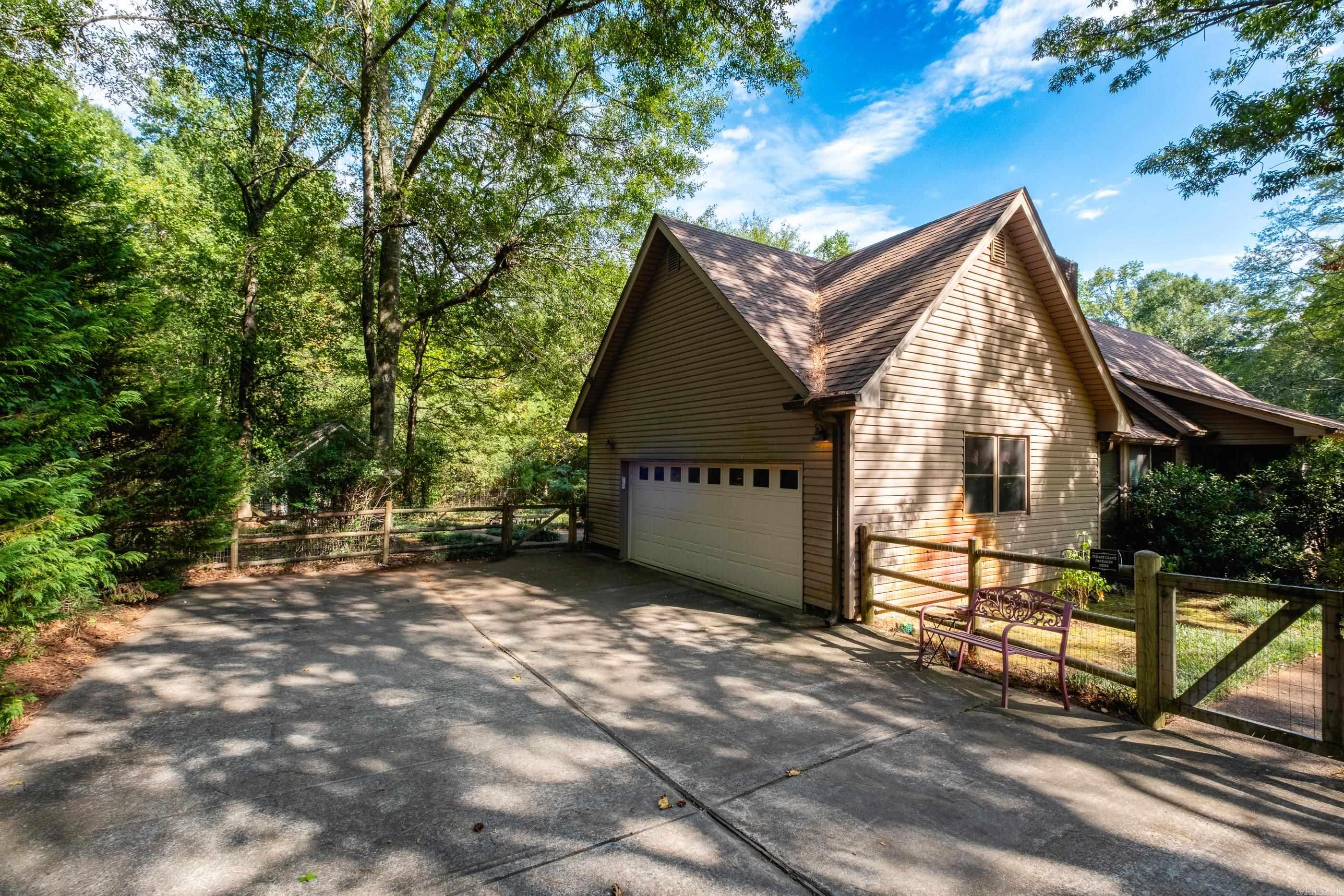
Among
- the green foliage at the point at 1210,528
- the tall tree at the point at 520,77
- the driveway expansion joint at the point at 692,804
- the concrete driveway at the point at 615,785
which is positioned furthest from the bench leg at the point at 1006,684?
the tall tree at the point at 520,77

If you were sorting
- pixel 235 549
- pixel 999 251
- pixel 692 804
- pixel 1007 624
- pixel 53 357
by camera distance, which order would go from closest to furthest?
pixel 692 804, pixel 53 357, pixel 1007 624, pixel 999 251, pixel 235 549

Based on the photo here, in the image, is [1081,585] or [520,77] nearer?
[1081,585]

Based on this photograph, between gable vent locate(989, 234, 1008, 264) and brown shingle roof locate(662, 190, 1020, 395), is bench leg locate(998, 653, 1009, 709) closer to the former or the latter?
brown shingle roof locate(662, 190, 1020, 395)

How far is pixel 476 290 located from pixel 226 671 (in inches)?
460

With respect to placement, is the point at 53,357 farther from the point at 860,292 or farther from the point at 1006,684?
the point at 860,292

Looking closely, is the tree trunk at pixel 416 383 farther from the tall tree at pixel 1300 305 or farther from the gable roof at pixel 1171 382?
the tall tree at pixel 1300 305

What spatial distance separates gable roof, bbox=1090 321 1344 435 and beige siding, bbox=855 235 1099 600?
362cm

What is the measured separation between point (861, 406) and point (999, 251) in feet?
14.7

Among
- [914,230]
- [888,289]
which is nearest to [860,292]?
[888,289]

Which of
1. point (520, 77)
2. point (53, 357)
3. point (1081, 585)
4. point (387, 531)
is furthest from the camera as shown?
point (520, 77)

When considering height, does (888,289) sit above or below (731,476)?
above

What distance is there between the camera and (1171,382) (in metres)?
14.2

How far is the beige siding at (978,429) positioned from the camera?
7.90m

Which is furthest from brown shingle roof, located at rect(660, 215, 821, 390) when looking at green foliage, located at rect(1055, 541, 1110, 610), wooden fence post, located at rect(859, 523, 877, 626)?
green foliage, located at rect(1055, 541, 1110, 610)
